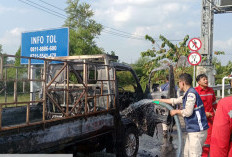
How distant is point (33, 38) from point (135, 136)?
20.0 feet

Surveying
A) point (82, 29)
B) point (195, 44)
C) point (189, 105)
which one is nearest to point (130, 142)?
point (189, 105)

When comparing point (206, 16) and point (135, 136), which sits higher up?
point (206, 16)

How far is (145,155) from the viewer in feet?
18.6

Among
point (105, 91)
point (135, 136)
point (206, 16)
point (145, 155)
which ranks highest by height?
point (206, 16)

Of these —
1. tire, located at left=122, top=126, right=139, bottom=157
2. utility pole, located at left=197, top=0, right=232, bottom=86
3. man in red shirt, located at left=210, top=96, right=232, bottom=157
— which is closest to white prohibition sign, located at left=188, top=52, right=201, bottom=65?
tire, located at left=122, top=126, right=139, bottom=157

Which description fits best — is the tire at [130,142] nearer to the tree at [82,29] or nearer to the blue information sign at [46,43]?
the blue information sign at [46,43]

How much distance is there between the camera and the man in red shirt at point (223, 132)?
1.89 meters

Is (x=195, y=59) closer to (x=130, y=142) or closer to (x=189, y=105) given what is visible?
(x=130, y=142)

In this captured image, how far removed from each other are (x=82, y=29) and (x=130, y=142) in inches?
908

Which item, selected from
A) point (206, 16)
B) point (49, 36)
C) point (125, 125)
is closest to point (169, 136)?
point (125, 125)

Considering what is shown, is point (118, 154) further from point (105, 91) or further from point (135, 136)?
point (105, 91)

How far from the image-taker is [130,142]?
523 cm

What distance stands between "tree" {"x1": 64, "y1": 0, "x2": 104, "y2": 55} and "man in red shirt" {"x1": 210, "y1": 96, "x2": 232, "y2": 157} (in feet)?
76.6

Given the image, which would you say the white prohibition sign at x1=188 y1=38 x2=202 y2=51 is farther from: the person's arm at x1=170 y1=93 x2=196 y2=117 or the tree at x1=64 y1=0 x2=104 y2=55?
the tree at x1=64 y1=0 x2=104 y2=55
